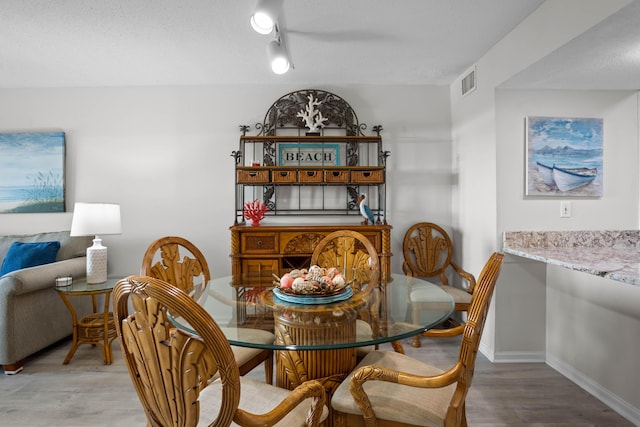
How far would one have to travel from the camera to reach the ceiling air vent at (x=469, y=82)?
9.84 ft

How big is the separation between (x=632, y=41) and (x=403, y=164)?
1883mm

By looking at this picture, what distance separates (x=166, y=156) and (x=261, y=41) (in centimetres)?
159

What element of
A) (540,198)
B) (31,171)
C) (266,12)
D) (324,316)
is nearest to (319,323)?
(324,316)

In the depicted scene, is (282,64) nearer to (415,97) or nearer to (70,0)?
(70,0)

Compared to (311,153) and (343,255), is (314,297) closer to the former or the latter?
(343,255)

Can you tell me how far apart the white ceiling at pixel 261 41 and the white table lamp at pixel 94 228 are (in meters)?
1.22

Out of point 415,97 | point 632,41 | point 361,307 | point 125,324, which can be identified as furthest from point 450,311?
point 415,97

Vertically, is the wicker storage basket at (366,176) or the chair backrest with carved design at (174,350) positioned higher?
the wicker storage basket at (366,176)

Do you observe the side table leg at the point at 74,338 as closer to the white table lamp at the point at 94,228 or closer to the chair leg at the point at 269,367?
the white table lamp at the point at 94,228

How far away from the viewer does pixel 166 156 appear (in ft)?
11.4

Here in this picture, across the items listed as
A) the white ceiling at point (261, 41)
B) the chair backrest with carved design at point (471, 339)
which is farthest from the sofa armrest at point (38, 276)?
the chair backrest with carved design at point (471, 339)

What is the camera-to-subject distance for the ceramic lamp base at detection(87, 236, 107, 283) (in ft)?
9.15

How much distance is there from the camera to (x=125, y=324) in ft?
3.34

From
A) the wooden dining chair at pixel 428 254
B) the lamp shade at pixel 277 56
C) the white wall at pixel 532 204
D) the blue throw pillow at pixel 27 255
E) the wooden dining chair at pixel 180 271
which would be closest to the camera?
the wooden dining chair at pixel 180 271
